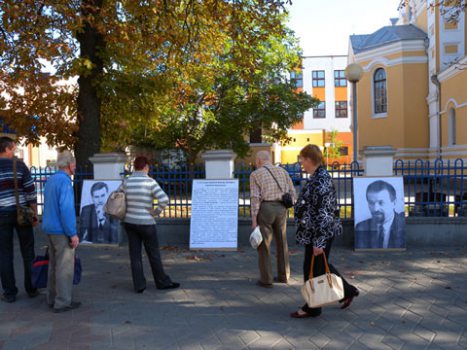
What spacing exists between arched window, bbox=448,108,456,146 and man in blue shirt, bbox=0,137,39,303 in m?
24.0

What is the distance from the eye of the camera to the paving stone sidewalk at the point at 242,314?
4.50m

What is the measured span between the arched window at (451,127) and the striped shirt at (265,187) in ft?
71.7

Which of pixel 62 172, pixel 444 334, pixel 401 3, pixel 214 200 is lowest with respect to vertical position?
pixel 444 334

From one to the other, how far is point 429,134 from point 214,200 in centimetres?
2278

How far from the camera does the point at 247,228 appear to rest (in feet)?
30.4

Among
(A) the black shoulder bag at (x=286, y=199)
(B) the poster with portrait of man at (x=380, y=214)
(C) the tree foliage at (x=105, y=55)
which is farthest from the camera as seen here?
(C) the tree foliage at (x=105, y=55)

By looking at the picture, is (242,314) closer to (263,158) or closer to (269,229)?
(269,229)

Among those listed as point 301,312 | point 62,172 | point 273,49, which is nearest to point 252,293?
point 301,312

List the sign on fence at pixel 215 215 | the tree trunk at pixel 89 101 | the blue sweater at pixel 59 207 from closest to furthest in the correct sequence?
the blue sweater at pixel 59 207
the sign on fence at pixel 215 215
the tree trunk at pixel 89 101

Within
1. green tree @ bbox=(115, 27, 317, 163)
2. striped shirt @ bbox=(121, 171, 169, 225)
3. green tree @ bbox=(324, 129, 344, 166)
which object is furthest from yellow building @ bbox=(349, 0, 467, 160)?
green tree @ bbox=(324, 129, 344, 166)

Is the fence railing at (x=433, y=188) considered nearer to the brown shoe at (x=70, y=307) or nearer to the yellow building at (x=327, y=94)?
the brown shoe at (x=70, y=307)

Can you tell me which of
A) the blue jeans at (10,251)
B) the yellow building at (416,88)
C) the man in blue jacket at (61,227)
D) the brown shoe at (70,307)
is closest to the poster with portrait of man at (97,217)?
the blue jeans at (10,251)

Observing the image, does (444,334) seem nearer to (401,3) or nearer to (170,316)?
(170,316)

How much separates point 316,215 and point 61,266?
292 cm
